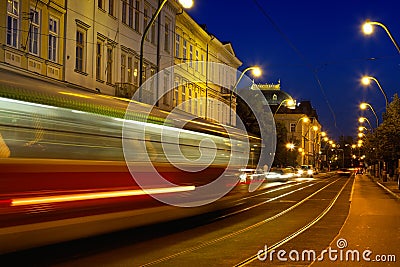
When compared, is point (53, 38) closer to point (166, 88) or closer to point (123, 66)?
point (123, 66)

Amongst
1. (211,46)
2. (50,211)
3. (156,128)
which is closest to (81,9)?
(156,128)

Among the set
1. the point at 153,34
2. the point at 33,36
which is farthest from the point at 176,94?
the point at 33,36

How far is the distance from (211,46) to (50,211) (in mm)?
45850

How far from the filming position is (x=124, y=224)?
452 inches

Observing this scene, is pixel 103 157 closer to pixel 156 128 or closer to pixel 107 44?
pixel 156 128

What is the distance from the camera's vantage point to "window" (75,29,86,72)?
27938 millimetres

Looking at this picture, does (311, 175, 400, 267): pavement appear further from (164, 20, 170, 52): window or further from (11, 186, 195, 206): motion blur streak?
(164, 20, 170, 52): window

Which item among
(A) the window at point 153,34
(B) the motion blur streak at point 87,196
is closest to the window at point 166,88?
(A) the window at point 153,34
